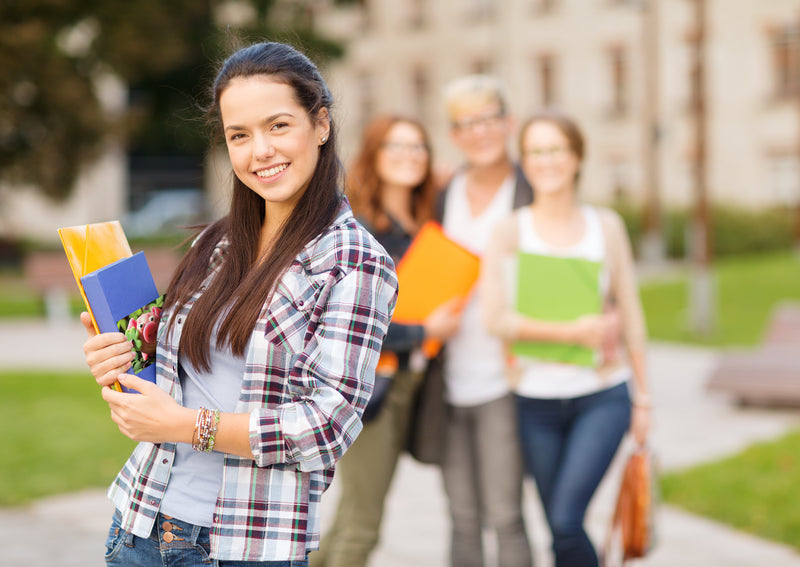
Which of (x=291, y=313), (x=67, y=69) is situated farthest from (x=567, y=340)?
(x=67, y=69)

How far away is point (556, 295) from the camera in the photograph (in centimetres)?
366

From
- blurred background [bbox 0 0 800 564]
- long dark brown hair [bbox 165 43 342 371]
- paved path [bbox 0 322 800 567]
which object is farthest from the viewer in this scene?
blurred background [bbox 0 0 800 564]

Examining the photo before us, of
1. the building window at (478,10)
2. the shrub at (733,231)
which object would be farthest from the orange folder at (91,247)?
the building window at (478,10)

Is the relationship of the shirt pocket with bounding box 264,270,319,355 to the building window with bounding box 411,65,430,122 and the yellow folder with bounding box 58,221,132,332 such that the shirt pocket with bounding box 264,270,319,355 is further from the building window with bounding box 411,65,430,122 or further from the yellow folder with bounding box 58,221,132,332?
the building window with bounding box 411,65,430,122

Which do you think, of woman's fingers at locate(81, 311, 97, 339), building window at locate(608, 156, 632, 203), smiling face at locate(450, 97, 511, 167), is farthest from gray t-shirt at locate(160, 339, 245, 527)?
building window at locate(608, 156, 632, 203)

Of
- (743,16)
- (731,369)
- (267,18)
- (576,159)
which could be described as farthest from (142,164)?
(576,159)

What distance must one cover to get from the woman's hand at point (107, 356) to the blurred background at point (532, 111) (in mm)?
613

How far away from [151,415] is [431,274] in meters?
1.99

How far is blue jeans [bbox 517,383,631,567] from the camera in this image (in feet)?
11.4

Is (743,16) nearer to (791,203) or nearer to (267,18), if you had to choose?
(791,203)

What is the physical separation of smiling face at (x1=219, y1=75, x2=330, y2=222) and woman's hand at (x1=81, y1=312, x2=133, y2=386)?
0.44m

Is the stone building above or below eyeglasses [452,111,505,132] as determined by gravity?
above

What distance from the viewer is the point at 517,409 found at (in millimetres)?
3605

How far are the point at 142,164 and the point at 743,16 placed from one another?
3238 cm
